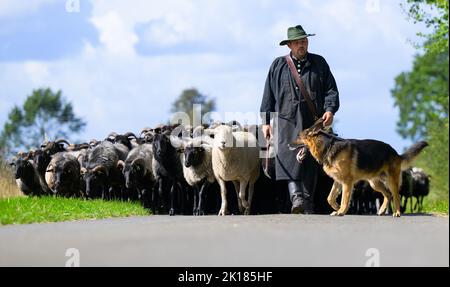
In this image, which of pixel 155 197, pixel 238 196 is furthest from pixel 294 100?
pixel 155 197

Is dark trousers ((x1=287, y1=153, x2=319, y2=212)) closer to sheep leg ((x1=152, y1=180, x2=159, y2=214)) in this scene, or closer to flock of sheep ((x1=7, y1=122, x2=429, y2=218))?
flock of sheep ((x1=7, y1=122, x2=429, y2=218))

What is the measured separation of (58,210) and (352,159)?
533 cm

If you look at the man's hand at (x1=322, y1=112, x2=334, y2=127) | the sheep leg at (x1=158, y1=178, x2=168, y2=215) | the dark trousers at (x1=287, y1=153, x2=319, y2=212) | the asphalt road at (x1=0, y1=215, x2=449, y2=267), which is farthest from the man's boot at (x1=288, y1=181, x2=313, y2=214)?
the sheep leg at (x1=158, y1=178, x2=168, y2=215)

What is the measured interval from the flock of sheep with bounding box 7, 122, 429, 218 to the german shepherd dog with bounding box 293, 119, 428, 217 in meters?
4.02

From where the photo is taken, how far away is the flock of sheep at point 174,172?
2044 centimetres

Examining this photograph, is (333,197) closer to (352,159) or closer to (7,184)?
(352,159)

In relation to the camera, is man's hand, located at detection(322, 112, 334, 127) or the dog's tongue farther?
the dog's tongue

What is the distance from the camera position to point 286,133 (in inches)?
667

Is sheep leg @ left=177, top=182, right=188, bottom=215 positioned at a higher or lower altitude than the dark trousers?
lower

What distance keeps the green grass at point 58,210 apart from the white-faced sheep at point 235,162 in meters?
1.75

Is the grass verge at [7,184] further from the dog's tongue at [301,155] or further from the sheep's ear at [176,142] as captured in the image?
the dog's tongue at [301,155]

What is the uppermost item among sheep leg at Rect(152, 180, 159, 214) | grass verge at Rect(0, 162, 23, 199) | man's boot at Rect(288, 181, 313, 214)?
man's boot at Rect(288, 181, 313, 214)

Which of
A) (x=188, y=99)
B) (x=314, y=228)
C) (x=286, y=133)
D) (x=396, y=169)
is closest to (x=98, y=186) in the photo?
(x=286, y=133)

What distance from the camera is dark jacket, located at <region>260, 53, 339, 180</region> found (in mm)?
16828
